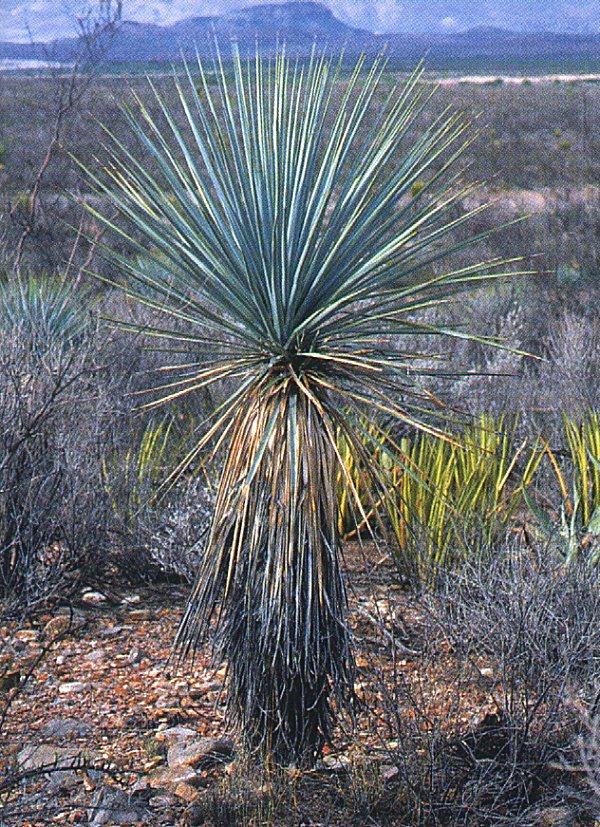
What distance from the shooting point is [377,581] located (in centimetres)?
483

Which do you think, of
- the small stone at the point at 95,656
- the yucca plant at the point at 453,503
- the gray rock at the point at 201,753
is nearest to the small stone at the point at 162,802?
the gray rock at the point at 201,753

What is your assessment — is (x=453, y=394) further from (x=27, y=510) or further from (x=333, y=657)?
(x=333, y=657)

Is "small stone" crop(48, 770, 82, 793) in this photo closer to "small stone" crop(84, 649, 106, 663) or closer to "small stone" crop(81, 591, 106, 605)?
"small stone" crop(84, 649, 106, 663)

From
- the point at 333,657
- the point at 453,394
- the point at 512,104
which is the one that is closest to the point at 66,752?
the point at 333,657

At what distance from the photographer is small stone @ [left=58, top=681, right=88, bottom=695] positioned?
3851 millimetres

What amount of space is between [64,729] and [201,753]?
0.56 m

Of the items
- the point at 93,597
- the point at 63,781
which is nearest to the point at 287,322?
the point at 63,781

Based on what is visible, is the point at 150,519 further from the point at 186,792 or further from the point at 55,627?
the point at 186,792

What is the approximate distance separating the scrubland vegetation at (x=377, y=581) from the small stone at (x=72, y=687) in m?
0.05

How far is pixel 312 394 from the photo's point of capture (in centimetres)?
293

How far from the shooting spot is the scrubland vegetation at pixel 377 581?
300 cm

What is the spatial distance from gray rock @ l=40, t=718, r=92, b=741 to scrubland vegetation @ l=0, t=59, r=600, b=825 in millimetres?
61

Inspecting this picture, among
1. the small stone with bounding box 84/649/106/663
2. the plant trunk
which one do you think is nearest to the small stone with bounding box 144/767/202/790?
the plant trunk

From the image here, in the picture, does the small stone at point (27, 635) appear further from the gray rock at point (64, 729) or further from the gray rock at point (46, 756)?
the gray rock at point (46, 756)
